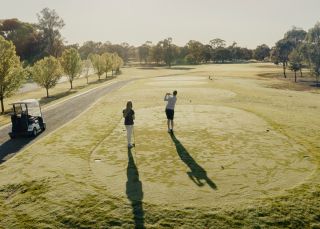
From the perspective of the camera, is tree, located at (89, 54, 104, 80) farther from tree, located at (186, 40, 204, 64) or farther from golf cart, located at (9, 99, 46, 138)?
tree, located at (186, 40, 204, 64)

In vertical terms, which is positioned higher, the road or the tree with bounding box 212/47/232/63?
the tree with bounding box 212/47/232/63

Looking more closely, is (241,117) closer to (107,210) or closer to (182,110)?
(182,110)


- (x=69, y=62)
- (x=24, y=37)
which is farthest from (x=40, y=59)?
(x=69, y=62)

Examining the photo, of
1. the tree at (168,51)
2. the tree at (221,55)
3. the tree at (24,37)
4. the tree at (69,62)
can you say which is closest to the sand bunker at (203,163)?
the tree at (69,62)

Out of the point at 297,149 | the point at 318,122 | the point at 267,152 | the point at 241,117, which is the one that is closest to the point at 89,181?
the point at 267,152

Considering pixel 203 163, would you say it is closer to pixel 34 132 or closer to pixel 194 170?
pixel 194 170

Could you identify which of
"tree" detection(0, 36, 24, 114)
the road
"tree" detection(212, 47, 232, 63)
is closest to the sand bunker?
the road

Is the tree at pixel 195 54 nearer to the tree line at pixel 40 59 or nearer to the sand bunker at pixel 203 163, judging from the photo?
the tree line at pixel 40 59
